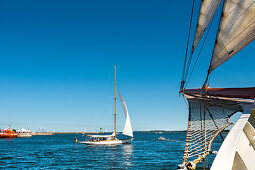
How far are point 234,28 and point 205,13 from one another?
280cm

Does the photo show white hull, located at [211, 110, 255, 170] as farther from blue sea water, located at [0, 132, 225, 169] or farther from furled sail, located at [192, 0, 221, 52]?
blue sea water, located at [0, 132, 225, 169]

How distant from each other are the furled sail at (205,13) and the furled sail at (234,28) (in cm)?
137

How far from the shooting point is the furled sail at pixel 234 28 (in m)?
7.03

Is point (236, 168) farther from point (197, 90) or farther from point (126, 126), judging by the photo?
point (126, 126)

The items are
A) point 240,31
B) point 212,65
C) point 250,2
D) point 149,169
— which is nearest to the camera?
point 250,2

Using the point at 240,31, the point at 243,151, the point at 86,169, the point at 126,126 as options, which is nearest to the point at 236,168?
the point at 243,151

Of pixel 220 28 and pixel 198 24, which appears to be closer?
pixel 220 28

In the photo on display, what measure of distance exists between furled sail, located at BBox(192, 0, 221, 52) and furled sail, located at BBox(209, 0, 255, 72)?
53.8 inches

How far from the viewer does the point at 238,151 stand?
150 inches

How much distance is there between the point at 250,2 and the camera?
681cm

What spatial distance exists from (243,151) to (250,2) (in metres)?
5.05

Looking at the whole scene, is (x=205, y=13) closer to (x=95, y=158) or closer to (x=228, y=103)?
(x=228, y=103)

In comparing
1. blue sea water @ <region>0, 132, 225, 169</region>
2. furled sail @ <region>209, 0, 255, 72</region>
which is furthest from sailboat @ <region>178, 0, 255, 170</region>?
blue sea water @ <region>0, 132, 225, 169</region>

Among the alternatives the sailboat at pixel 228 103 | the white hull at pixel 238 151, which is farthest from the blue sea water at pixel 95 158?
the white hull at pixel 238 151
